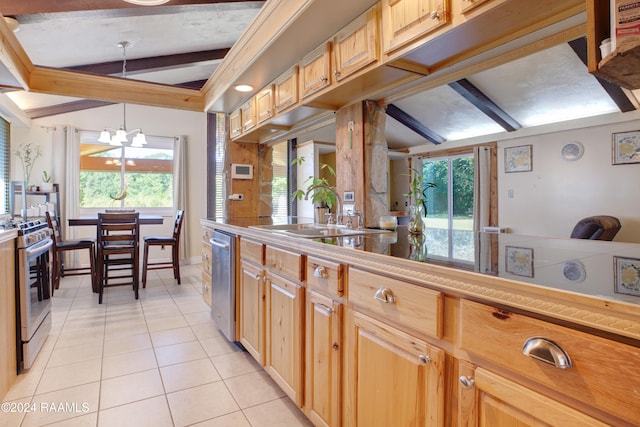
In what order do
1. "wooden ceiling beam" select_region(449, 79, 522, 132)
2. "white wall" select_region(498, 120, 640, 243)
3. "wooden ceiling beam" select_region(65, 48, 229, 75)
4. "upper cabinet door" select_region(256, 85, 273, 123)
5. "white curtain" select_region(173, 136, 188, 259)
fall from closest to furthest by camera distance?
"upper cabinet door" select_region(256, 85, 273, 123)
"wooden ceiling beam" select_region(65, 48, 229, 75)
"white wall" select_region(498, 120, 640, 243)
"wooden ceiling beam" select_region(449, 79, 522, 132)
"white curtain" select_region(173, 136, 188, 259)

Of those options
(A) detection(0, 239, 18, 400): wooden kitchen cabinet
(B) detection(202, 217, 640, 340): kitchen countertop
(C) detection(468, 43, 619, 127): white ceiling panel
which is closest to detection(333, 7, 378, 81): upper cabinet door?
(B) detection(202, 217, 640, 340): kitchen countertop

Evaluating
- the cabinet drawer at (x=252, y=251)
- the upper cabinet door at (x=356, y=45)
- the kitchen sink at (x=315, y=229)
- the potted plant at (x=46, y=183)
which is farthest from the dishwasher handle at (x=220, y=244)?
the potted plant at (x=46, y=183)

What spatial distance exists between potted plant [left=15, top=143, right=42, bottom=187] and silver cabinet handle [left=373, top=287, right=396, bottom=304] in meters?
5.61

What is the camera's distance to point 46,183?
463cm

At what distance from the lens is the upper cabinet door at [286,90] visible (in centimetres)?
226

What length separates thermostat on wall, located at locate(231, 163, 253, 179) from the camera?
12.1 ft

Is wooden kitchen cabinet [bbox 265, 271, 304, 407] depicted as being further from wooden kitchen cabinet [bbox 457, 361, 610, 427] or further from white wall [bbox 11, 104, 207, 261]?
white wall [bbox 11, 104, 207, 261]

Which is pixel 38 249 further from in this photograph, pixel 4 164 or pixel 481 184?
pixel 481 184

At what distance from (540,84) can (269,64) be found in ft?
13.8

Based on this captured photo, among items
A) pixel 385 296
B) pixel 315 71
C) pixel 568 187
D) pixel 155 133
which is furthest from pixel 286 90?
pixel 568 187

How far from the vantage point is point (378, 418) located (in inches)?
43.4

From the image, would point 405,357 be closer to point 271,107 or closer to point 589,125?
point 271,107

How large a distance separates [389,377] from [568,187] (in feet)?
18.8

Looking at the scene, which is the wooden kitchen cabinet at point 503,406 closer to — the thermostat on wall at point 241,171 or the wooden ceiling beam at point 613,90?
the thermostat on wall at point 241,171
